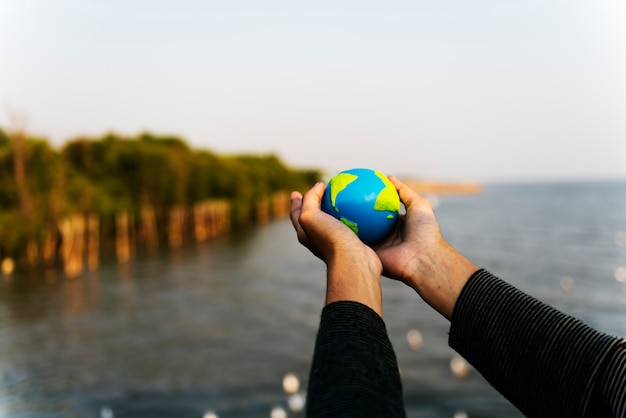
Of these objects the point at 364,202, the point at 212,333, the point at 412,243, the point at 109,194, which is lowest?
the point at 212,333

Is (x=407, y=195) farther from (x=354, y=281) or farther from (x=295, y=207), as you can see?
(x=354, y=281)

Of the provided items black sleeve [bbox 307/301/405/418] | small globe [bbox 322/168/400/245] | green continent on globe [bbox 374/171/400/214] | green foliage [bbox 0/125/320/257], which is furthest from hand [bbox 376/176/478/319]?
green foliage [bbox 0/125/320/257]

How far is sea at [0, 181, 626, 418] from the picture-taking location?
1767 centimetres

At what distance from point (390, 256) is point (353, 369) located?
3.88 feet

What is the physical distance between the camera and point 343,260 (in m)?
1.83

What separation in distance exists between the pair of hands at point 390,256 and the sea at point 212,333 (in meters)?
15.2

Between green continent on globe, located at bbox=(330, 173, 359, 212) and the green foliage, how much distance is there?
42.8 metres

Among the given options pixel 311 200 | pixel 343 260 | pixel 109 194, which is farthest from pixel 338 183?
pixel 109 194

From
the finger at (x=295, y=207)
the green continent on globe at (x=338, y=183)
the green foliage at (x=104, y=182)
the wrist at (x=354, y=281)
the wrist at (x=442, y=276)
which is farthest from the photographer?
the green foliage at (x=104, y=182)

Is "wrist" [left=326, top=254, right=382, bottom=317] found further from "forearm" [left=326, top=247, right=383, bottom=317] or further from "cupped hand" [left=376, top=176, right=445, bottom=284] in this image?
"cupped hand" [left=376, top=176, right=445, bottom=284]

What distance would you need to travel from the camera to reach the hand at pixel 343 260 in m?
1.66

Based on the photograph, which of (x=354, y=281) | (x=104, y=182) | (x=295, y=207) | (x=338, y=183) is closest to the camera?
(x=354, y=281)

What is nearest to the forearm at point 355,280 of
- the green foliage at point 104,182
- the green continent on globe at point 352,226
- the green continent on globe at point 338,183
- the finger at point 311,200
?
the finger at point 311,200

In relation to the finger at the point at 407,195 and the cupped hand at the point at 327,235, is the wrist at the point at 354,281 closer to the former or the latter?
the cupped hand at the point at 327,235
